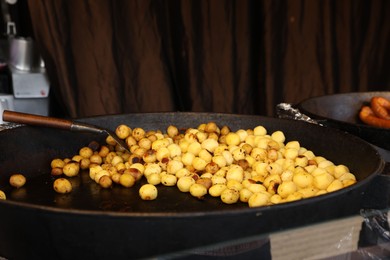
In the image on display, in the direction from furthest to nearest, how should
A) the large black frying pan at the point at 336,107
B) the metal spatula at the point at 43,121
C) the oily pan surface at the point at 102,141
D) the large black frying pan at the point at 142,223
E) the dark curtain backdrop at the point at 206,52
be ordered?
1. the dark curtain backdrop at the point at 206,52
2. the large black frying pan at the point at 336,107
3. the metal spatula at the point at 43,121
4. the oily pan surface at the point at 102,141
5. the large black frying pan at the point at 142,223

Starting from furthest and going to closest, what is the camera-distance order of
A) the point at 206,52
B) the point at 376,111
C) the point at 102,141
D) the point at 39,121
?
the point at 206,52 → the point at 376,111 → the point at 102,141 → the point at 39,121

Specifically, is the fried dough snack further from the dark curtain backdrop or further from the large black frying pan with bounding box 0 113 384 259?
the dark curtain backdrop

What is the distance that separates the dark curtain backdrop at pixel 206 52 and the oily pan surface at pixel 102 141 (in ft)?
3.96

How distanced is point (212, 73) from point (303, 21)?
73cm

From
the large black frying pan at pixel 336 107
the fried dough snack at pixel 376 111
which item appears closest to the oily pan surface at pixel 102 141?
the large black frying pan at pixel 336 107

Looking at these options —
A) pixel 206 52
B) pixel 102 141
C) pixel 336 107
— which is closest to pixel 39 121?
pixel 102 141

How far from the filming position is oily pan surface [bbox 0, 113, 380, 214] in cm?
128

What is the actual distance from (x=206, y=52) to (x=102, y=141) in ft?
5.00

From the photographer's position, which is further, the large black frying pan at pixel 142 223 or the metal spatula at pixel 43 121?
the metal spatula at pixel 43 121

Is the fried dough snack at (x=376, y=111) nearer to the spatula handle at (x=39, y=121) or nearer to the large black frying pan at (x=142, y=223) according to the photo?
the large black frying pan at (x=142, y=223)

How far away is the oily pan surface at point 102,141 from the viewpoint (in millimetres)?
1280

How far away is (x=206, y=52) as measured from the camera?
3043 mm

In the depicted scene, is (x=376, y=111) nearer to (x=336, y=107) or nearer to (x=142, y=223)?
(x=336, y=107)

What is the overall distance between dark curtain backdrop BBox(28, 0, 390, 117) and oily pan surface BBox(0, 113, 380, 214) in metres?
1.21
